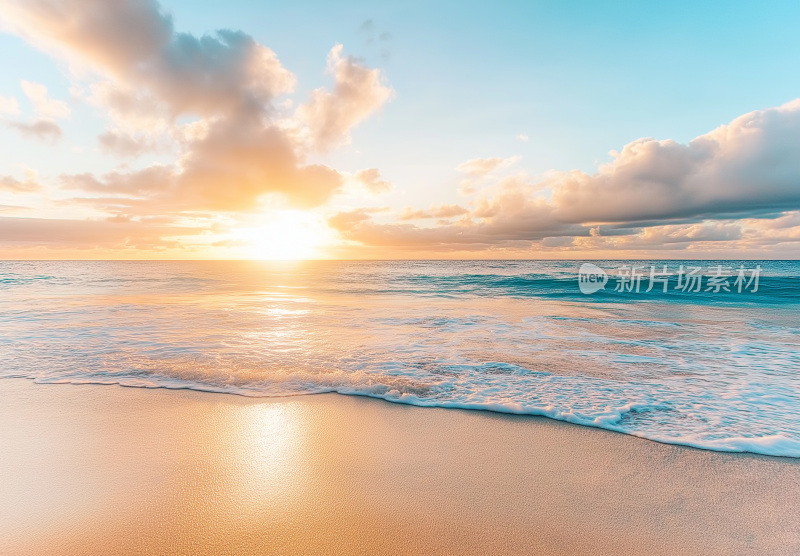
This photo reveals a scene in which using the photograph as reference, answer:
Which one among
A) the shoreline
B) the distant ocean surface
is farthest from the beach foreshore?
the distant ocean surface

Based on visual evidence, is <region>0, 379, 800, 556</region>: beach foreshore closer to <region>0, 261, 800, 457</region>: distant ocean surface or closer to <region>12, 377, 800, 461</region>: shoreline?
<region>12, 377, 800, 461</region>: shoreline

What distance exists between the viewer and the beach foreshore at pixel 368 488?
273cm

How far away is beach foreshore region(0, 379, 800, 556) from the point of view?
273 cm

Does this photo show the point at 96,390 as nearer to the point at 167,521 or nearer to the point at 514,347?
the point at 167,521

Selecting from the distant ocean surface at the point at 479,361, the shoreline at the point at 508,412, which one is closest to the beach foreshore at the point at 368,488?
the shoreline at the point at 508,412

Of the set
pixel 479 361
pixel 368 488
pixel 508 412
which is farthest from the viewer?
pixel 479 361

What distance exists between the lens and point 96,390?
580cm

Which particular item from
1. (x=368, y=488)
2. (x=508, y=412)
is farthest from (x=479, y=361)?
(x=368, y=488)

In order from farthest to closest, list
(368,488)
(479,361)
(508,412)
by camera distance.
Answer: (479,361)
(508,412)
(368,488)

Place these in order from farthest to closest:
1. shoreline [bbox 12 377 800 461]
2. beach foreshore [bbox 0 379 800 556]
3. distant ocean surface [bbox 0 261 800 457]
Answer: distant ocean surface [bbox 0 261 800 457]
shoreline [bbox 12 377 800 461]
beach foreshore [bbox 0 379 800 556]

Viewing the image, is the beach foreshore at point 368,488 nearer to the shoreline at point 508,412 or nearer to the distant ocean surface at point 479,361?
the shoreline at point 508,412

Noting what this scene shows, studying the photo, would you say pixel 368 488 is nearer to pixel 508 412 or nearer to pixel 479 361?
pixel 508 412

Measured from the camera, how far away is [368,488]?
335 centimetres

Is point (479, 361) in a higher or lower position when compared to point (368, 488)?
lower
